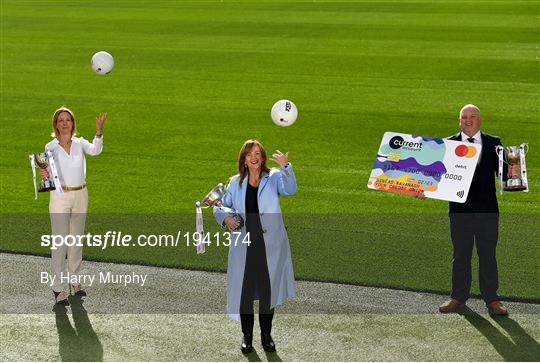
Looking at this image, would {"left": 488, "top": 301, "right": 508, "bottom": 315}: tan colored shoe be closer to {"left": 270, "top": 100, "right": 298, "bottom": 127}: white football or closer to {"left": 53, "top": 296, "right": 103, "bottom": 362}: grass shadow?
{"left": 270, "top": 100, "right": 298, "bottom": 127}: white football

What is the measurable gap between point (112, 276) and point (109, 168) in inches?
209

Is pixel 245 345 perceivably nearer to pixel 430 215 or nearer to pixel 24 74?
pixel 430 215

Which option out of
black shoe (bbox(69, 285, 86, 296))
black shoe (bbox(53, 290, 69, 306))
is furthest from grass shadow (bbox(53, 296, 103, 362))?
black shoe (bbox(69, 285, 86, 296))

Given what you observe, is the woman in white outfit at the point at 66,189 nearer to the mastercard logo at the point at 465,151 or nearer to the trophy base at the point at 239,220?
the trophy base at the point at 239,220

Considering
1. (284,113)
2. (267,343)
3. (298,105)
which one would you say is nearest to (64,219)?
(267,343)

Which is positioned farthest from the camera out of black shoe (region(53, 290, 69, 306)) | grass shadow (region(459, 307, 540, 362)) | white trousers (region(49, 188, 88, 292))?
black shoe (region(53, 290, 69, 306))

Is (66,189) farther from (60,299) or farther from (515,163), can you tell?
(515,163)

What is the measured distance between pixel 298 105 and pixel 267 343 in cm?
1221

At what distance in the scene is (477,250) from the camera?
35.6 ft

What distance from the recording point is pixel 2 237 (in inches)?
536

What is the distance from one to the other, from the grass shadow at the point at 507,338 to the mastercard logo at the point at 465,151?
1.55m

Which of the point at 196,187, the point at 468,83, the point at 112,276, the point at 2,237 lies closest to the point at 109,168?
the point at 196,187

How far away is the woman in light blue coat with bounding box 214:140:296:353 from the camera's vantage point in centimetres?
977

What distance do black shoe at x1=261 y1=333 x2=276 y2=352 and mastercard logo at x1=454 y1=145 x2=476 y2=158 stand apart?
8.87 feet
